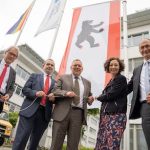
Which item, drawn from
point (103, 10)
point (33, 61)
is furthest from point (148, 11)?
point (33, 61)

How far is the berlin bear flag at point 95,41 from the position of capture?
597 cm

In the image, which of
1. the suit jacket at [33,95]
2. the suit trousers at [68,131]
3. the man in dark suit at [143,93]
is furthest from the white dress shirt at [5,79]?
the man in dark suit at [143,93]

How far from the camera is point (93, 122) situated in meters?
58.0

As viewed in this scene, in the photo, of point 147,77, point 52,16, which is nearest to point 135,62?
point 52,16

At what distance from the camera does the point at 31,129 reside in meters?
4.10

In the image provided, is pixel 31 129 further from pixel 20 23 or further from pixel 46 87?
pixel 20 23

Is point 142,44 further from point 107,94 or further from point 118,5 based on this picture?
point 118,5

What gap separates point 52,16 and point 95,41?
86.3 inches

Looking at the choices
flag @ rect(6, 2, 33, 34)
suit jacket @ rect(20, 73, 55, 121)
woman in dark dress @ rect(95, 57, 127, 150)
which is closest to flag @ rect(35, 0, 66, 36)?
flag @ rect(6, 2, 33, 34)

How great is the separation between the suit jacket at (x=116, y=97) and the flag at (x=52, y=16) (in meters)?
4.01

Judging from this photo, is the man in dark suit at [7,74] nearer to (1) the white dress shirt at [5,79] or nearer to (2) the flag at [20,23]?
(1) the white dress shirt at [5,79]

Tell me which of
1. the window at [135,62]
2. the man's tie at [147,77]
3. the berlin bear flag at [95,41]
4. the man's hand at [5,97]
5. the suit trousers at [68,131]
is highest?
the window at [135,62]

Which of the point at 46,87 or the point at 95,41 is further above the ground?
the point at 95,41

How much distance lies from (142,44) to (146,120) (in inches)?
49.3
